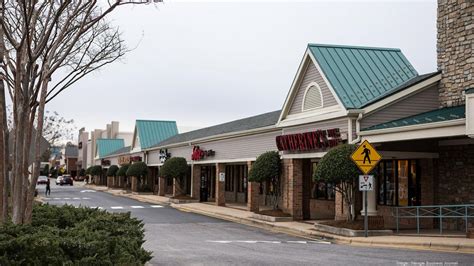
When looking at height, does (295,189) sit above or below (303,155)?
below

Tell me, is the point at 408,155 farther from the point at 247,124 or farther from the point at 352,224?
the point at 247,124

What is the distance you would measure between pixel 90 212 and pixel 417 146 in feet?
42.1

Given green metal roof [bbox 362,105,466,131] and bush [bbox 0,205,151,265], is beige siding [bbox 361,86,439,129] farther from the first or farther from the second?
bush [bbox 0,205,151,265]

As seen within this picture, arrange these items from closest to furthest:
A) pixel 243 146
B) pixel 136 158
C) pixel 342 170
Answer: pixel 342 170 → pixel 243 146 → pixel 136 158

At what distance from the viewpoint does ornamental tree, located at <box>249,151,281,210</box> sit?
2630cm

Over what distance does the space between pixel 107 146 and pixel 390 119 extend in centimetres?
7715

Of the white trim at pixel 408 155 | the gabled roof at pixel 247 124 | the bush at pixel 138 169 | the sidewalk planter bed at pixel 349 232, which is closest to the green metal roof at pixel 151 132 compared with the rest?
the bush at pixel 138 169

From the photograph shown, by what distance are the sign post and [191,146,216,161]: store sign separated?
66.6ft

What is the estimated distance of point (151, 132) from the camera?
205 feet

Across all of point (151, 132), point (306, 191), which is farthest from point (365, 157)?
point (151, 132)

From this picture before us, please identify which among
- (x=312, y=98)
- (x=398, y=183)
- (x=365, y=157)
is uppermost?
(x=312, y=98)

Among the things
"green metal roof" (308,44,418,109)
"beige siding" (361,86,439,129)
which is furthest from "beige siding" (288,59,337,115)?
"beige siding" (361,86,439,129)

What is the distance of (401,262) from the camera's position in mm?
12633

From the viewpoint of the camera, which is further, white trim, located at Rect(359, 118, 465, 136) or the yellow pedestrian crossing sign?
the yellow pedestrian crossing sign
